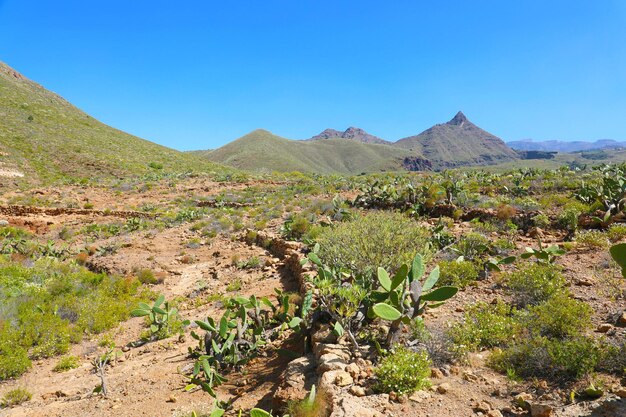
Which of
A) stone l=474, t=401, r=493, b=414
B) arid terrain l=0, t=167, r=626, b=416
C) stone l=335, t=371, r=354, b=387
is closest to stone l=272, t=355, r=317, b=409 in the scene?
arid terrain l=0, t=167, r=626, b=416

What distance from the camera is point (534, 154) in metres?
189

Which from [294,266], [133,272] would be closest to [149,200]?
[133,272]

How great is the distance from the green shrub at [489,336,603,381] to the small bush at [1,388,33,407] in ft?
22.4

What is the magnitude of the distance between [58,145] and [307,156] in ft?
307

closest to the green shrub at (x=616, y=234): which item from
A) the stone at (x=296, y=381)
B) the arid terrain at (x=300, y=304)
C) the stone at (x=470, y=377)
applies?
the arid terrain at (x=300, y=304)

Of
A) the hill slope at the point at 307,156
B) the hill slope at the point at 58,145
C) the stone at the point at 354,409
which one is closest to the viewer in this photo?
the stone at the point at 354,409

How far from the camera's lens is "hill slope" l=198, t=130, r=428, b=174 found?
91325mm

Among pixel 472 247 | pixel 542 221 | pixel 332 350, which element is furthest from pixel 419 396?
pixel 542 221

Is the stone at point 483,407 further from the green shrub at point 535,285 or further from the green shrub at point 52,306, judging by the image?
the green shrub at point 52,306

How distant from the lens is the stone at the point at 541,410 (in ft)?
10.7

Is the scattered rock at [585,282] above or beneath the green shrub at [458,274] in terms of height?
beneath

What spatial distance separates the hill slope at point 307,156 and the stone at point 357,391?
8053 cm

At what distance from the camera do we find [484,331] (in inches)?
190

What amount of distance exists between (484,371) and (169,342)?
5.79 meters
